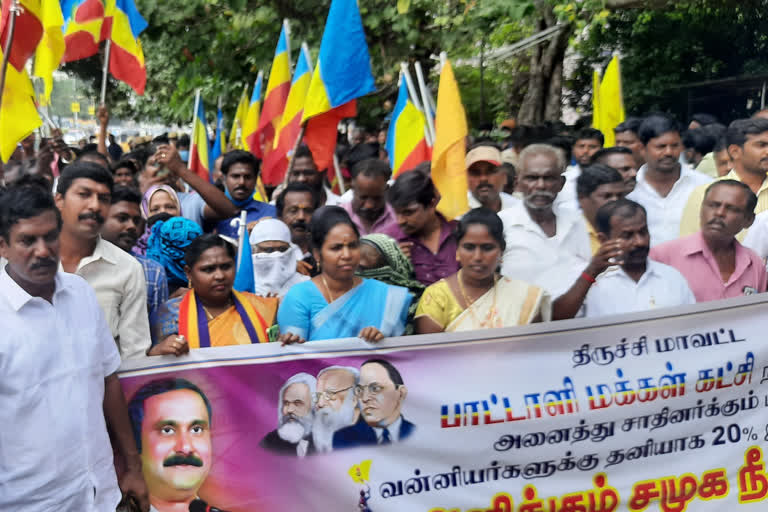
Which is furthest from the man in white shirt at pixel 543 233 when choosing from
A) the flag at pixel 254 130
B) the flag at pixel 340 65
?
the flag at pixel 254 130

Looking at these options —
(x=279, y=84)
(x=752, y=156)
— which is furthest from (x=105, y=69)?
(x=752, y=156)

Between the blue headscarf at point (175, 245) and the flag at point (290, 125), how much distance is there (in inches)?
81.0

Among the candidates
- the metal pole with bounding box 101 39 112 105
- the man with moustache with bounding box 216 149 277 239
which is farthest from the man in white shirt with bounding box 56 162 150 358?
the metal pole with bounding box 101 39 112 105

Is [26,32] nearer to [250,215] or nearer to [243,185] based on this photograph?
[243,185]

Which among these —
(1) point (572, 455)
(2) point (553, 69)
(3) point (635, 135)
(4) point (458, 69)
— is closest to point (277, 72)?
(3) point (635, 135)

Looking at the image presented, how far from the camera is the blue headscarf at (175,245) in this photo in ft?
15.5

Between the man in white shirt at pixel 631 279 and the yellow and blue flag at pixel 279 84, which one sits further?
the yellow and blue flag at pixel 279 84

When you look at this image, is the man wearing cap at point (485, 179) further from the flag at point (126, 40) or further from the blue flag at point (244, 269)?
the flag at point (126, 40)

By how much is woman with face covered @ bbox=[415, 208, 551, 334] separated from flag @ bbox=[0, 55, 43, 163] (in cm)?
258

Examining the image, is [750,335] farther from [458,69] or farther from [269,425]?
[458,69]

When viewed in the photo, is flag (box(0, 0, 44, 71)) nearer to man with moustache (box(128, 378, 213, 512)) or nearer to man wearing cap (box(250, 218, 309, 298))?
man wearing cap (box(250, 218, 309, 298))

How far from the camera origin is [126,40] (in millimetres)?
7219

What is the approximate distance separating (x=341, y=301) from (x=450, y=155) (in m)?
1.42

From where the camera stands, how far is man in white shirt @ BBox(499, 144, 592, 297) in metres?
4.73
